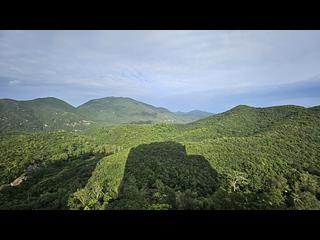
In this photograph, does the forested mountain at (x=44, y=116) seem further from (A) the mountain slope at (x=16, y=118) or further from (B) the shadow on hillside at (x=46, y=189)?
(B) the shadow on hillside at (x=46, y=189)

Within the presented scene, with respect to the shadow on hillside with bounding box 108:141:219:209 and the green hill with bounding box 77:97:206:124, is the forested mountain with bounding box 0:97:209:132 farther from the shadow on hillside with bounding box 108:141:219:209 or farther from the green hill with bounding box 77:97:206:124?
the shadow on hillside with bounding box 108:141:219:209

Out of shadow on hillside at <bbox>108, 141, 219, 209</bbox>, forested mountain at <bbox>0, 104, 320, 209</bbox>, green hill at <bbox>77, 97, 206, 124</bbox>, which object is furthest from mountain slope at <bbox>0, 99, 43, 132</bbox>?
shadow on hillside at <bbox>108, 141, 219, 209</bbox>

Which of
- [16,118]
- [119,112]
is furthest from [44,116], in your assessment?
[119,112]

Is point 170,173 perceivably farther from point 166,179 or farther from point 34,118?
point 34,118

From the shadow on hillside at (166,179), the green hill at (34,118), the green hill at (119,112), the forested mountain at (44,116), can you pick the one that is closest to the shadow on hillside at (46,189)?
the shadow on hillside at (166,179)
